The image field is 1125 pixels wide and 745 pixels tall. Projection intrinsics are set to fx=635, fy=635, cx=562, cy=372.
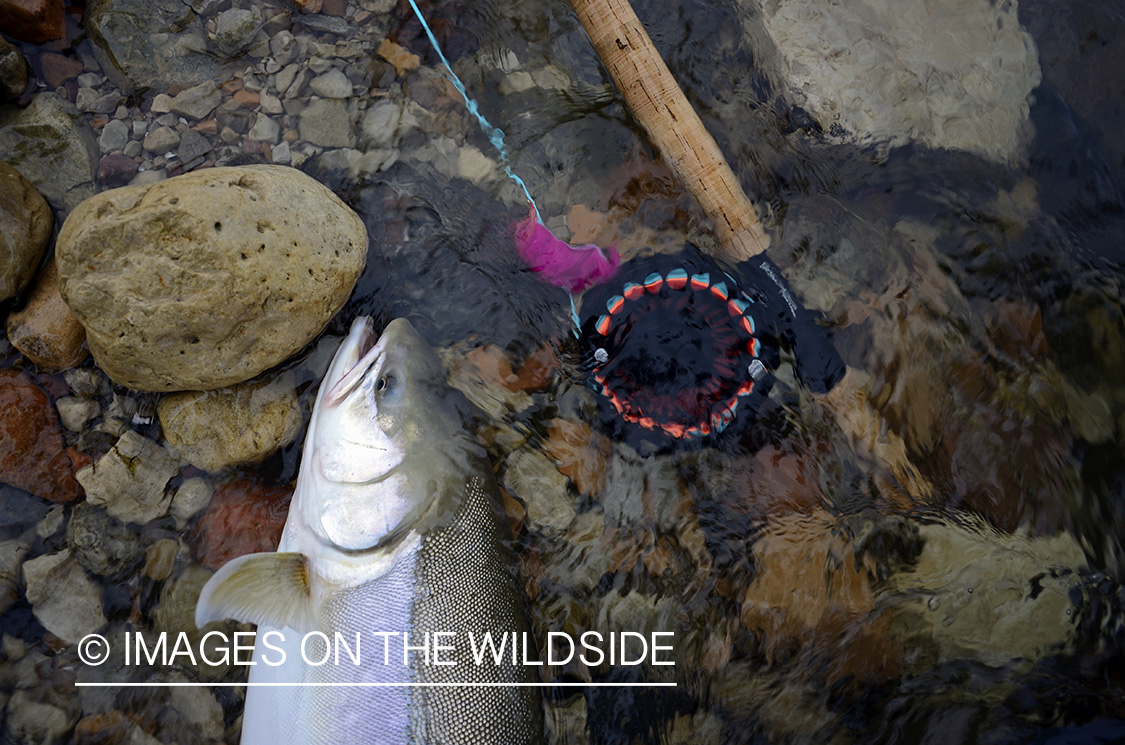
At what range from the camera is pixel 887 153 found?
11.7 feet

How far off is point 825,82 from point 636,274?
4.87 ft

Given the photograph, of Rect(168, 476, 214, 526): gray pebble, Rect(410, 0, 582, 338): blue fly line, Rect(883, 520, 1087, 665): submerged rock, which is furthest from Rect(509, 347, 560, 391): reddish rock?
Rect(883, 520, 1087, 665): submerged rock

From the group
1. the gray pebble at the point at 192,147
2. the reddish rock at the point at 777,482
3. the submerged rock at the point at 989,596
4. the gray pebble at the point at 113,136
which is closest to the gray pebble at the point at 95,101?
the gray pebble at the point at 113,136

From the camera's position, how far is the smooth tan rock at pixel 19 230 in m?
2.97

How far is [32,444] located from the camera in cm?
315

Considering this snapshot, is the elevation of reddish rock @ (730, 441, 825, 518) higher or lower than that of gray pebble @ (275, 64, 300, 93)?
lower

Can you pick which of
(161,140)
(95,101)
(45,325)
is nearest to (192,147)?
(161,140)

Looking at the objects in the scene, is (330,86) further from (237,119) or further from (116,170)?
(116,170)

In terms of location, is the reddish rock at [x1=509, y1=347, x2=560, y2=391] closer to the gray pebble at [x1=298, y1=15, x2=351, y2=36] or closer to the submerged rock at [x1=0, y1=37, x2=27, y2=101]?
the gray pebble at [x1=298, y1=15, x2=351, y2=36]

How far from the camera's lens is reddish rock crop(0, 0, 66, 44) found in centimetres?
324

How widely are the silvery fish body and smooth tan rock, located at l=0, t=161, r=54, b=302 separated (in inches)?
63.9

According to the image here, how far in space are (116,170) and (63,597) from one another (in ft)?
7.21

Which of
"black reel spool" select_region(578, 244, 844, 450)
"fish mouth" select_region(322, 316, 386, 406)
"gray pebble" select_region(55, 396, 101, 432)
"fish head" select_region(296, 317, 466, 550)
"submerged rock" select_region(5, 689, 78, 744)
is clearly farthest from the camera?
"black reel spool" select_region(578, 244, 844, 450)

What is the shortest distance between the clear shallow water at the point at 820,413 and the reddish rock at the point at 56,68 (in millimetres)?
1473
